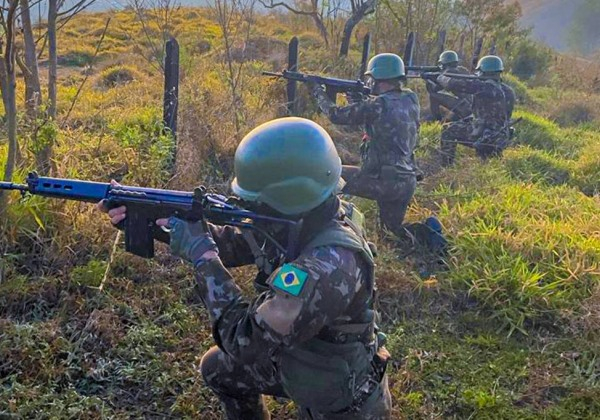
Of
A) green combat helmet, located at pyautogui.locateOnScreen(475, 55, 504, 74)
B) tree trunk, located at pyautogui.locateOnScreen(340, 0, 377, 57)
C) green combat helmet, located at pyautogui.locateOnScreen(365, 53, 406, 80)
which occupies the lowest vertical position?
green combat helmet, located at pyautogui.locateOnScreen(475, 55, 504, 74)

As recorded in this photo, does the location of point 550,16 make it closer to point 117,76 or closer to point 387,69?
point 117,76

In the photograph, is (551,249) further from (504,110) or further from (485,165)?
(504,110)

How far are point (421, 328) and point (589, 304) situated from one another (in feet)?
3.68

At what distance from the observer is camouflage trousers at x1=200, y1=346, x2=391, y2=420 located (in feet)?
7.31

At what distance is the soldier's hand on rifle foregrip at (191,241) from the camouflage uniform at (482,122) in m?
5.71

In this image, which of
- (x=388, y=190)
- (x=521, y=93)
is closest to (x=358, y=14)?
(x=521, y=93)

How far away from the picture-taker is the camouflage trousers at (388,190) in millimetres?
4965

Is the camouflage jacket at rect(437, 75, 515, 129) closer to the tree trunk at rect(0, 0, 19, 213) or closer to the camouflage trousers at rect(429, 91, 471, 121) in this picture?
the camouflage trousers at rect(429, 91, 471, 121)

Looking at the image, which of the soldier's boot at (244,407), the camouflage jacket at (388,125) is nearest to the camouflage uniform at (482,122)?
the camouflage jacket at (388,125)

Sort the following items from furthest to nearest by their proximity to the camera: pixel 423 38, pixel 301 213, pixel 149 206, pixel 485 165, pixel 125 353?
pixel 423 38 < pixel 485 165 < pixel 125 353 < pixel 149 206 < pixel 301 213

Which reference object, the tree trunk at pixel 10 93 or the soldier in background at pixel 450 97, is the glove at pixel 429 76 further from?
the tree trunk at pixel 10 93

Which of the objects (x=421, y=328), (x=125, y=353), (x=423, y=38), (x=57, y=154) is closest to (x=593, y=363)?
(x=421, y=328)

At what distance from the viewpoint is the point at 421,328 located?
3.88m

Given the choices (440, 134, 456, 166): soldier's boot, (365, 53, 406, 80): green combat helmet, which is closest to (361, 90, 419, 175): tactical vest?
(365, 53, 406, 80): green combat helmet
